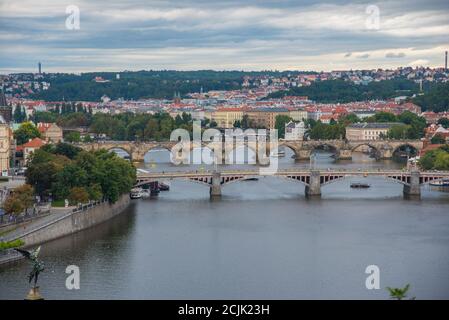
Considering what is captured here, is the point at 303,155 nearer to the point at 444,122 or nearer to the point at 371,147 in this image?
the point at 371,147

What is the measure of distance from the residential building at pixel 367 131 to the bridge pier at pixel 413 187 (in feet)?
61.5

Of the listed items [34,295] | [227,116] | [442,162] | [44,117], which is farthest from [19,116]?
[34,295]

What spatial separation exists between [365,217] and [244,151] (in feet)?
57.9

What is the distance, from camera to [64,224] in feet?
62.4

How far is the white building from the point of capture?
45.8m

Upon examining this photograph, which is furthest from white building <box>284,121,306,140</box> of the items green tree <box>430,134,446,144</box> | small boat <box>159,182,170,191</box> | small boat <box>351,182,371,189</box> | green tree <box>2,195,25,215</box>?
green tree <box>2,195,25,215</box>

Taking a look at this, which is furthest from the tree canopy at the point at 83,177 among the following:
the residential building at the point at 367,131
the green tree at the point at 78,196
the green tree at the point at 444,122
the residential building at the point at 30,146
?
the green tree at the point at 444,122

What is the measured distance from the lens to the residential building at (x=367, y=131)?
4495cm

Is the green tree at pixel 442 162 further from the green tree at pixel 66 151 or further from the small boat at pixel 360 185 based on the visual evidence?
the green tree at pixel 66 151

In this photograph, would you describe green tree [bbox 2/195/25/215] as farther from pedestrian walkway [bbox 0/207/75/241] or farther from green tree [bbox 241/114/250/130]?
green tree [bbox 241/114/250/130]

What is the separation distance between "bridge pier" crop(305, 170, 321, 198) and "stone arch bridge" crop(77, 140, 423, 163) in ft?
36.1
